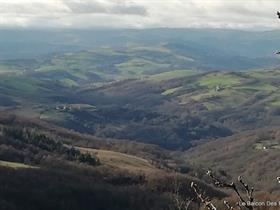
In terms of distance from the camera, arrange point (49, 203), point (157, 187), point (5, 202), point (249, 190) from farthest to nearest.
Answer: point (157, 187) → point (49, 203) → point (5, 202) → point (249, 190)

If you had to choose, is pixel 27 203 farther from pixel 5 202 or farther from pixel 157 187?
pixel 157 187

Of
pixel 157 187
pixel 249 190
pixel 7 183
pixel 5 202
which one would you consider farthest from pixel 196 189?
pixel 157 187

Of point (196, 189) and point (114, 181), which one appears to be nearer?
point (196, 189)

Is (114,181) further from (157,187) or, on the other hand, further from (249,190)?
(249,190)

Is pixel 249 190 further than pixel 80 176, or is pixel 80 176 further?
pixel 80 176

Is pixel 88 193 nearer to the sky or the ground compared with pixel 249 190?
nearer to the ground

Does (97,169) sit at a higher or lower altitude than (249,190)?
lower

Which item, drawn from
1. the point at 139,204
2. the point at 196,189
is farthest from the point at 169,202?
→ the point at 196,189

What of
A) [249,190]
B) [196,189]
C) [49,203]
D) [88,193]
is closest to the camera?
[249,190]

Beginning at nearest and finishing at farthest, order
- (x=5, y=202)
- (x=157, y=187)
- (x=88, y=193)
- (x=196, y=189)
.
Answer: (x=196, y=189), (x=5, y=202), (x=88, y=193), (x=157, y=187)
